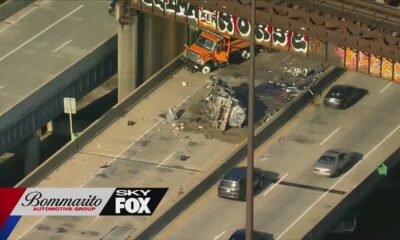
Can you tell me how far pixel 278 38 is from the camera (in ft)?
270

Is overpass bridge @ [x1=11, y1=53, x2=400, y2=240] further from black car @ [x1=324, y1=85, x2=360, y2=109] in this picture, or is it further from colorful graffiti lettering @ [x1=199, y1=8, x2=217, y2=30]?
colorful graffiti lettering @ [x1=199, y1=8, x2=217, y2=30]

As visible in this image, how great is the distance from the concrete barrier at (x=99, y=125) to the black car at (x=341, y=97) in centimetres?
1011

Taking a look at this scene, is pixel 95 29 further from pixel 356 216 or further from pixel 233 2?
pixel 356 216

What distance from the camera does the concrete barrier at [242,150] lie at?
7325 centimetres

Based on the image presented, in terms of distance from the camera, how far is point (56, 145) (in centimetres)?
9062

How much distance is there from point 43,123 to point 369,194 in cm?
1989

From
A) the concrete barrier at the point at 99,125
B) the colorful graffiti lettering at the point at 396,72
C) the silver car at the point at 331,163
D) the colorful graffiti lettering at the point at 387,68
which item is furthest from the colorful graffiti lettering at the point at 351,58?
the concrete barrier at the point at 99,125

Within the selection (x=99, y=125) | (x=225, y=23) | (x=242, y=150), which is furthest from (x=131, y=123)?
(x=242, y=150)

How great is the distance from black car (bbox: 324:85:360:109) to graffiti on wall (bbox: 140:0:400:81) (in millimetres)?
3328

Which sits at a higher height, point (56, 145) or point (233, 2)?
point (233, 2)

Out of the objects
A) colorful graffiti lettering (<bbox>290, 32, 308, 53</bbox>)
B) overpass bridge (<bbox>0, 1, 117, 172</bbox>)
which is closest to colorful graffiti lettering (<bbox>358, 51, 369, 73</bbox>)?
colorful graffiti lettering (<bbox>290, 32, 308, 53</bbox>)

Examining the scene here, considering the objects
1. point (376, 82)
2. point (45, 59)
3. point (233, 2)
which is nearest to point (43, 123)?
point (45, 59)

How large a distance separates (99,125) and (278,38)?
10.8 metres

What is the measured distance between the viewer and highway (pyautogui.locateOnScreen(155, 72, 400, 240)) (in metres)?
73.0
